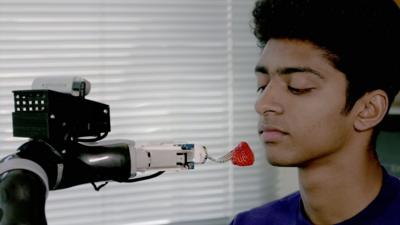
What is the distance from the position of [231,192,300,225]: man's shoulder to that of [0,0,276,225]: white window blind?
707 mm

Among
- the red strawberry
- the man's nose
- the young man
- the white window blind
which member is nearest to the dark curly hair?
the young man

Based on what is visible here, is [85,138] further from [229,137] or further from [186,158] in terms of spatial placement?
[229,137]

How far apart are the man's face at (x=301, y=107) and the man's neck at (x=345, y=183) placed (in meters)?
0.05

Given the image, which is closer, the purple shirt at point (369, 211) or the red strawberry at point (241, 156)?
the red strawberry at point (241, 156)

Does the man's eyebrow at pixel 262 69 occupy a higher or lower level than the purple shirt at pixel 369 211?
higher

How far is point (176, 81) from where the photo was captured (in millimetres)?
1999

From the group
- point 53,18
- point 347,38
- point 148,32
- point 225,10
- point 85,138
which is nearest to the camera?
point 85,138

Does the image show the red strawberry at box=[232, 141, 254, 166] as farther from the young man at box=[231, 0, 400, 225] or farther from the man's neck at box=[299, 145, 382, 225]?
the man's neck at box=[299, 145, 382, 225]

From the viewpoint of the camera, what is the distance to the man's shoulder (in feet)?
4.16

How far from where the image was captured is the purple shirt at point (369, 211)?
41.6 inches

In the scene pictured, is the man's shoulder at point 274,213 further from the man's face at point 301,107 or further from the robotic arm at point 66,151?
the robotic arm at point 66,151

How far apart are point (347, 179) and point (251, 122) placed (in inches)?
42.6

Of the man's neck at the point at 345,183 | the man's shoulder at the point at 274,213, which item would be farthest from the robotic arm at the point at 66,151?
the man's shoulder at the point at 274,213

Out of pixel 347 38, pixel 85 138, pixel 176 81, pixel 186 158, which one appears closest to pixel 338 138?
pixel 347 38
